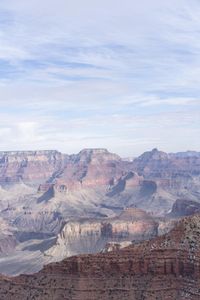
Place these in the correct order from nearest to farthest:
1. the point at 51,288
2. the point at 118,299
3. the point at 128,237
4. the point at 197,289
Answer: the point at 197,289 < the point at 118,299 < the point at 51,288 < the point at 128,237

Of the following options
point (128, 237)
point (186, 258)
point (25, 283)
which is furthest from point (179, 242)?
point (128, 237)

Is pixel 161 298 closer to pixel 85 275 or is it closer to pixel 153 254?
pixel 153 254

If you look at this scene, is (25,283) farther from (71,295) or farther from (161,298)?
(161,298)

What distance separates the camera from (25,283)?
93.5 metres

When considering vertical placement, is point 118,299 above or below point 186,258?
below

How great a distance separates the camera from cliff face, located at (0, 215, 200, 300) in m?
80.4

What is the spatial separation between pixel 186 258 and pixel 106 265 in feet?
36.3

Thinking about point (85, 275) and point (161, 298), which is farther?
point (85, 275)

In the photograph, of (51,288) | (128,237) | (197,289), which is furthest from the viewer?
(128,237)

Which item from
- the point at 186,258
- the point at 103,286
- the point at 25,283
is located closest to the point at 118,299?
the point at 103,286

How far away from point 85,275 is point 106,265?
140 inches

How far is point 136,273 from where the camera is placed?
3310 inches

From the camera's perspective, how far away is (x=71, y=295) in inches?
3435

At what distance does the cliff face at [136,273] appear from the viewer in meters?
80.4
